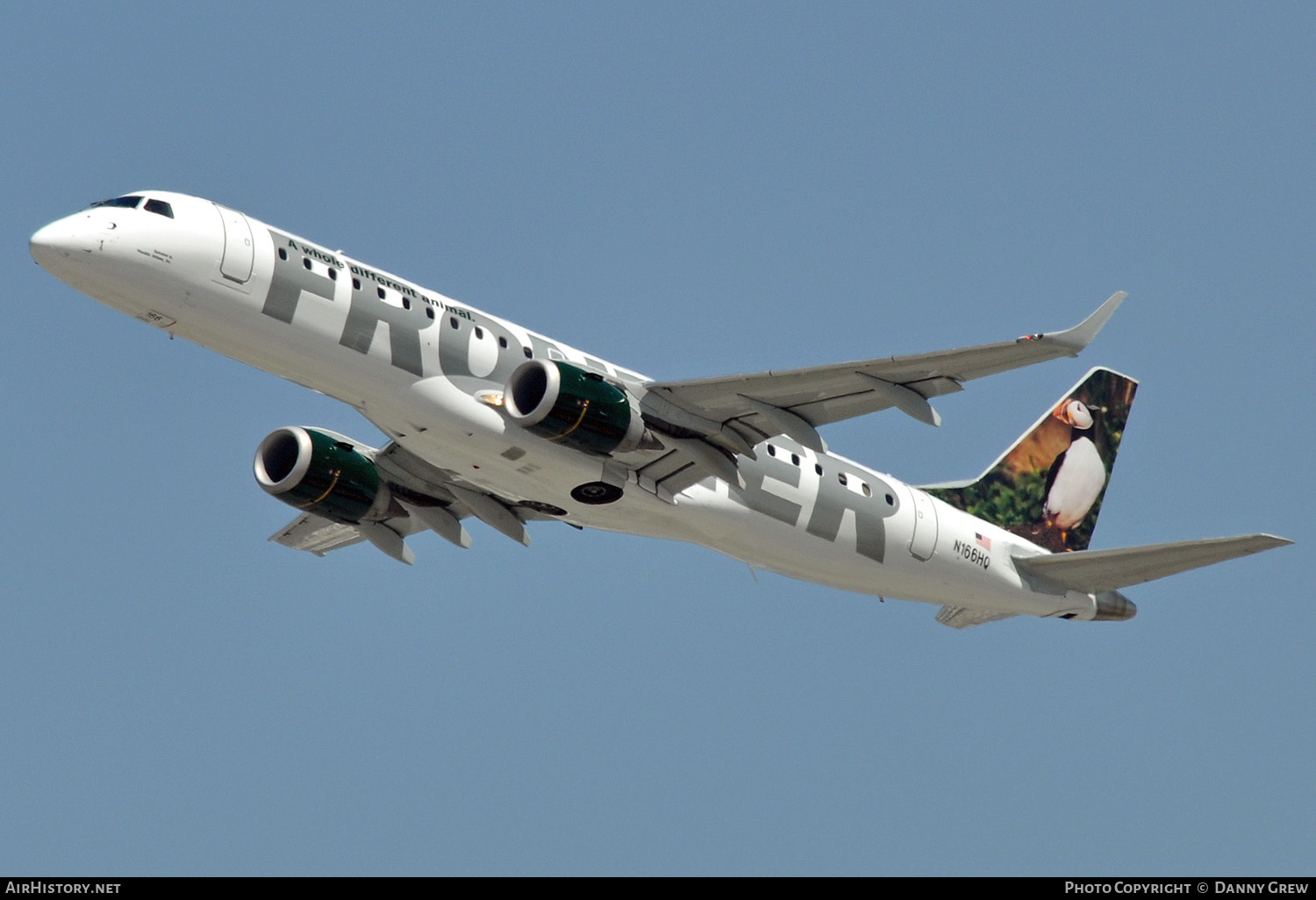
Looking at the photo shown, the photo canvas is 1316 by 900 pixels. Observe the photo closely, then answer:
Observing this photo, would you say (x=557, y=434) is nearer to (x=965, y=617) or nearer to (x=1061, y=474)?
(x=965, y=617)

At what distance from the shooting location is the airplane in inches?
1174

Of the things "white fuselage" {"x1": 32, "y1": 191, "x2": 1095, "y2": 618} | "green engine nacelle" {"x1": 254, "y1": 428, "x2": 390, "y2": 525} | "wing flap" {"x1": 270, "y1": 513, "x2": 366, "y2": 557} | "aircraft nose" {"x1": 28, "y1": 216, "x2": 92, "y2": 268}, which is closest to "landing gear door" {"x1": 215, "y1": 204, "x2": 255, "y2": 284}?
"white fuselage" {"x1": 32, "y1": 191, "x2": 1095, "y2": 618}

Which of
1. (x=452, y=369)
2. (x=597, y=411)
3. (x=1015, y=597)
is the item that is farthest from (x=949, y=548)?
(x=452, y=369)

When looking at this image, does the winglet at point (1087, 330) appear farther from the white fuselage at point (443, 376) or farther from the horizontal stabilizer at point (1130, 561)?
the white fuselage at point (443, 376)

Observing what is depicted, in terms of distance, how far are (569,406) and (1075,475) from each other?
17.2 m

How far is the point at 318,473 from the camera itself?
3569 centimetres

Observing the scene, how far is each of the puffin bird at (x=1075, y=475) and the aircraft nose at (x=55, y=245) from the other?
24.1m

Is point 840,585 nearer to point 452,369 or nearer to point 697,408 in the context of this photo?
point 697,408

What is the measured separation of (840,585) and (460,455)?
9.65m

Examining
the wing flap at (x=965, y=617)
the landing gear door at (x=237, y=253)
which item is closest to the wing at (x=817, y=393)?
the landing gear door at (x=237, y=253)

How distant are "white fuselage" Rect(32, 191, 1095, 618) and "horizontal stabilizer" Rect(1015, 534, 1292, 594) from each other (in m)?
1.83
